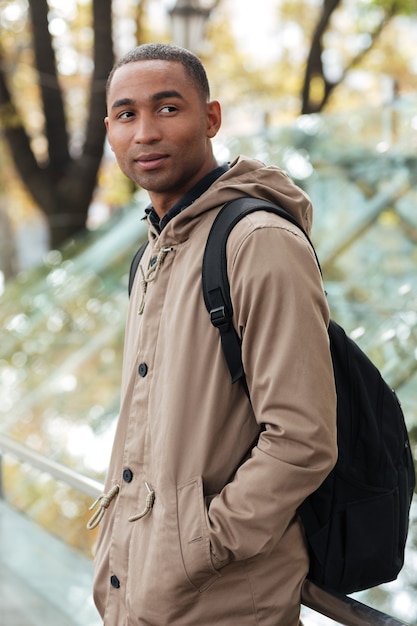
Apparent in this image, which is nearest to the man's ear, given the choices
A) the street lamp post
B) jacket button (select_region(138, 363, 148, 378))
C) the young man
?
the young man

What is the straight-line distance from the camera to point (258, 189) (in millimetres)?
1908

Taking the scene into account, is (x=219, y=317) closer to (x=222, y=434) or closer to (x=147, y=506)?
(x=222, y=434)

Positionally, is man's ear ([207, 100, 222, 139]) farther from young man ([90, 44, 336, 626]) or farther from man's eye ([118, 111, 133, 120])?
man's eye ([118, 111, 133, 120])

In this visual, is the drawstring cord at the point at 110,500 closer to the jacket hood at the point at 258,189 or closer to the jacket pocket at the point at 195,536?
the jacket pocket at the point at 195,536

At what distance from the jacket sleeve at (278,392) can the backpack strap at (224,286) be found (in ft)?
0.19

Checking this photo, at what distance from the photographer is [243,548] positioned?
5.69ft

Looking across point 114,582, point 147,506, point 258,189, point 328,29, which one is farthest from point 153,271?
point 328,29

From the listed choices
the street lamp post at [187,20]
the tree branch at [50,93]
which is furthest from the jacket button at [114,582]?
the tree branch at [50,93]

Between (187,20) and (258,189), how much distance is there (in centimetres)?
598

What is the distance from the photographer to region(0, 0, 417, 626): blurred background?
4684mm

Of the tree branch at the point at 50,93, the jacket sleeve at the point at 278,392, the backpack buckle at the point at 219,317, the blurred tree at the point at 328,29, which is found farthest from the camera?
the blurred tree at the point at 328,29

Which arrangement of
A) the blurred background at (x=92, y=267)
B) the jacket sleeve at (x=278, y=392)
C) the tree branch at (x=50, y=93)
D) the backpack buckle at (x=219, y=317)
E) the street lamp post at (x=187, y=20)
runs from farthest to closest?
A: the tree branch at (x=50, y=93) < the street lamp post at (x=187, y=20) < the blurred background at (x=92, y=267) < the backpack buckle at (x=219, y=317) < the jacket sleeve at (x=278, y=392)

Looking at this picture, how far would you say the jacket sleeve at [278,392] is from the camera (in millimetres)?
1705

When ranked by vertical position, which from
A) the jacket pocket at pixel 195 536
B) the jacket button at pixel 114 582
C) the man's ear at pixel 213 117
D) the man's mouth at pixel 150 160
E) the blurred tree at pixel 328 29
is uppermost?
the blurred tree at pixel 328 29
